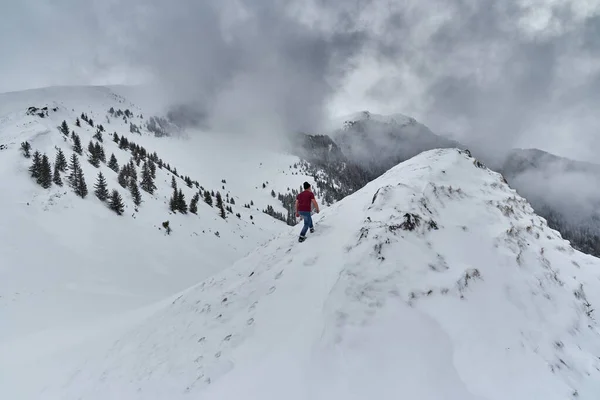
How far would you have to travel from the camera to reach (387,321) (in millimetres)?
6680

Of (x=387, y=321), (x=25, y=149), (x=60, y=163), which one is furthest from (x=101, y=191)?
(x=387, y=321)

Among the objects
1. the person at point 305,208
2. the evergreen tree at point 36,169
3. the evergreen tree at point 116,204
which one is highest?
the evergreen tree at point 36,169

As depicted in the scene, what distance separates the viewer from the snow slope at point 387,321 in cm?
589

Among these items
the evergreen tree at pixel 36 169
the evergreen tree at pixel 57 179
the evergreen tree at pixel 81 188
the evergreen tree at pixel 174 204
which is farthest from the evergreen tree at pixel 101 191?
the evergreen tree at pixel 174 204

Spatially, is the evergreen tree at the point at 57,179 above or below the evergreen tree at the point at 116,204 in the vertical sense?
above

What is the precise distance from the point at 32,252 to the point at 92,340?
36.9 feet

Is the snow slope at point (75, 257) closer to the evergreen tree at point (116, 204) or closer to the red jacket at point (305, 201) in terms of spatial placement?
the evergreen tree at point (116, 204)

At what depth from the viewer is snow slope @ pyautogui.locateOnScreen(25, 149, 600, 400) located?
5895 millimetres

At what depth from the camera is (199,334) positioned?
8.55 meters

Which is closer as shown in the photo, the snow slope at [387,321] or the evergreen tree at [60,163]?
the snow slope at [387,321]

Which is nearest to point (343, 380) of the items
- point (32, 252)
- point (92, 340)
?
point (92, 340)

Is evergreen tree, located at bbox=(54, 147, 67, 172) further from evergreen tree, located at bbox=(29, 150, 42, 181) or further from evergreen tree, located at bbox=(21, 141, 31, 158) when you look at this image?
evergreen tree, located at bbox=(21, 141, 31, 158)

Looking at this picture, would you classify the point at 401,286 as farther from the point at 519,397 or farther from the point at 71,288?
the point at 71,288

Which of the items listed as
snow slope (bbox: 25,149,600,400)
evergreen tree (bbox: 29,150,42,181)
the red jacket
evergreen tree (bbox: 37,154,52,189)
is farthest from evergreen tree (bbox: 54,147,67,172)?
the red jacket
